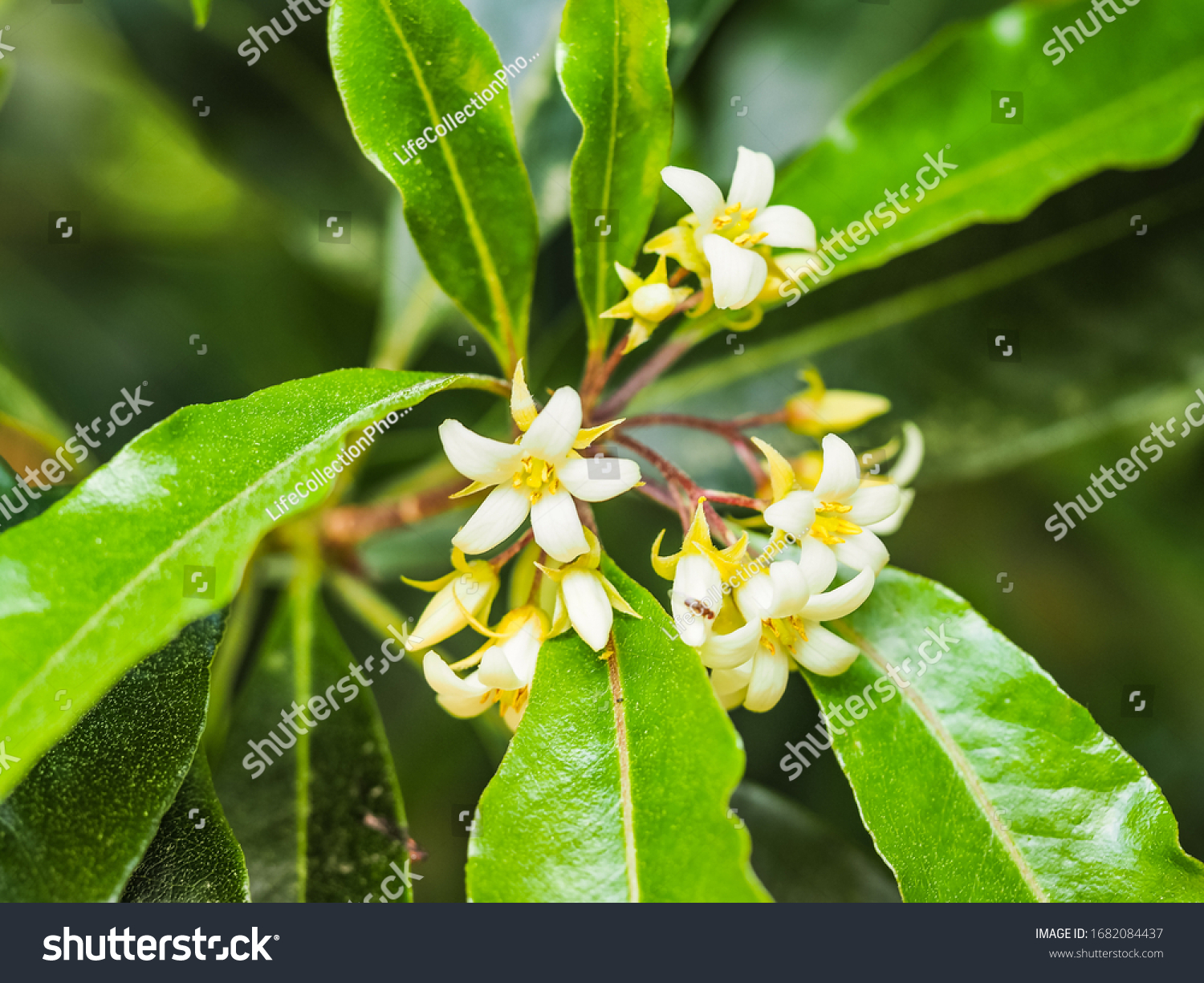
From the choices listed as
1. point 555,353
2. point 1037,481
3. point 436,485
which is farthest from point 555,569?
point 1037,481

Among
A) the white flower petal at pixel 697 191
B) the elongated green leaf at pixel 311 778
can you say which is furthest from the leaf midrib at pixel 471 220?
the elongated green leaf at pixel 311 778

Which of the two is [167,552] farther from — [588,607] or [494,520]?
[588,607]

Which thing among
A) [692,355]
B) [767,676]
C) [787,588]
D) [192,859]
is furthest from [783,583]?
[692,355]

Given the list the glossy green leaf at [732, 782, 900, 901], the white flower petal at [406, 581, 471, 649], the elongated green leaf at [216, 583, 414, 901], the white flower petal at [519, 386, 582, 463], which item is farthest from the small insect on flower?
the glossy green leaf at [732, 782, 900, 901]

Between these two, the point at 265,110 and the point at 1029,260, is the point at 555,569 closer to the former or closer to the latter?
the point at 1029,260

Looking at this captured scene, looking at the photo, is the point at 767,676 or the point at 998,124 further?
the point at 998,124
